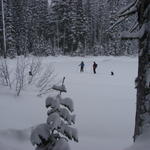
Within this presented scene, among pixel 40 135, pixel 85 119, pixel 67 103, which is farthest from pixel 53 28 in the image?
pixel 40 135

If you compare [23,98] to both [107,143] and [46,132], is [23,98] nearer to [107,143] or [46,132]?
[107,143]

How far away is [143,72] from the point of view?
313cm

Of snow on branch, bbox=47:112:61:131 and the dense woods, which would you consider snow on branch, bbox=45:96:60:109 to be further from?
the dense woods

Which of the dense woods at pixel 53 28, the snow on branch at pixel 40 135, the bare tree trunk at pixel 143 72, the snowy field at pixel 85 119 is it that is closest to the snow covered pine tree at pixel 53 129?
the snow on branch at pixel 40 135

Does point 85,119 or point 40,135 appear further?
point 85,119

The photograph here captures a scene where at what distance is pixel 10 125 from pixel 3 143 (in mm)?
1276

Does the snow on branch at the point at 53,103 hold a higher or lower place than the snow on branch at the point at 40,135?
higher

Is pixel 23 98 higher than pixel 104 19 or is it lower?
lower

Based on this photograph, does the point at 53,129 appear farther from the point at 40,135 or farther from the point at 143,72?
the point at 143,72

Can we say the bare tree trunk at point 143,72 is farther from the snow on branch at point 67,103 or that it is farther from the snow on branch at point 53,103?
the snow on branch at point 53,103

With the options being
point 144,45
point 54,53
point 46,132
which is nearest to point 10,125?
point 46,132

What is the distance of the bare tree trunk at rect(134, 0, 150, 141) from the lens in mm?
3047

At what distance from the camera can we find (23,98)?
31.4 feet

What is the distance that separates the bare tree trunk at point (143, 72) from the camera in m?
3.05
